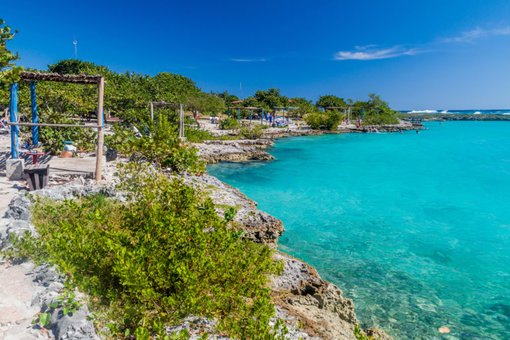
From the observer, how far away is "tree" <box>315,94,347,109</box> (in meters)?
72.7

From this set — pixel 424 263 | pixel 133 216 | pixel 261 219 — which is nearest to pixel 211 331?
pixel 133 216

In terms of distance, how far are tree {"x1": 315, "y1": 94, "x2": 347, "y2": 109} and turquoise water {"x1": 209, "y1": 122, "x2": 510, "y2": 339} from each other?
4672 centimetres

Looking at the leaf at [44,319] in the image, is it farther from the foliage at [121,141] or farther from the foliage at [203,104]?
the foliage at [203,104]

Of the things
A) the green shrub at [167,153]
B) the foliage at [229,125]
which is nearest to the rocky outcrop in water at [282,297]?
the green shrub at [167,153]

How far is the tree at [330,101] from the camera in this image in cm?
7269

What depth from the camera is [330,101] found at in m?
73.1

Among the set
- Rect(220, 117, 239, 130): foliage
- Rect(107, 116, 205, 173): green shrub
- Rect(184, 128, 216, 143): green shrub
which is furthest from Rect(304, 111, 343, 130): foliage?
Rect(107, 116, 205, 173): green shrub

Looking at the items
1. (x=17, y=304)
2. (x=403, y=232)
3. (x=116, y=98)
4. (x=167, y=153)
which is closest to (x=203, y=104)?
(x=116, y=98)

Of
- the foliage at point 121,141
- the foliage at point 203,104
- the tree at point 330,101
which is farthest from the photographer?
the tree at point 330,101

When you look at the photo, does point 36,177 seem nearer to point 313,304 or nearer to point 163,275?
point 163,275

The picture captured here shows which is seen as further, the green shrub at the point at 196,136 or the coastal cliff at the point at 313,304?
the green shrub at the point at 196,136

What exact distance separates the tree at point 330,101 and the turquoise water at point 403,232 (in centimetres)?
4672

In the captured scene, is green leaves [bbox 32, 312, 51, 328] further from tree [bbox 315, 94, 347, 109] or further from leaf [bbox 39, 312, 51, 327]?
tree [bbox 315, 94, 347, 109]

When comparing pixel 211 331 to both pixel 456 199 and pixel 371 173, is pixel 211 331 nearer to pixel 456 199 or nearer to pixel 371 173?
pixel 456 199
